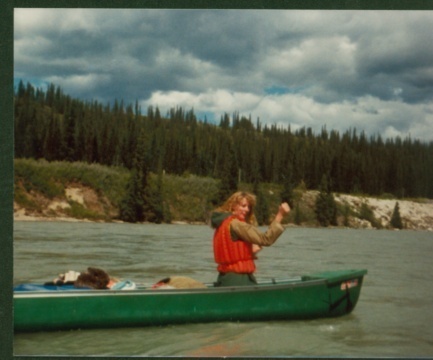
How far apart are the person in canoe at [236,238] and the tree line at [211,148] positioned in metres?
1.44

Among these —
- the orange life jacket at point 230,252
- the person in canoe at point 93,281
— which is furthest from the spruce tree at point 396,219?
the person in canoe at point 93,281

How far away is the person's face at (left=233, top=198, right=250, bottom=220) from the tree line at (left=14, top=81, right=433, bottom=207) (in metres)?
1.44

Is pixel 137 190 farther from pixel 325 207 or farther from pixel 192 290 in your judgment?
pixel 192 290

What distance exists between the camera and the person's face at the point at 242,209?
16.9ft

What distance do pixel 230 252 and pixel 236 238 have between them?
132mm

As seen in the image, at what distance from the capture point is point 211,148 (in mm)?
8148

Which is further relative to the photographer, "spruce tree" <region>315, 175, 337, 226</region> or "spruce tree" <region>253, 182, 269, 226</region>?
"spruce tree" <region>315, 175, 337, 226</region>

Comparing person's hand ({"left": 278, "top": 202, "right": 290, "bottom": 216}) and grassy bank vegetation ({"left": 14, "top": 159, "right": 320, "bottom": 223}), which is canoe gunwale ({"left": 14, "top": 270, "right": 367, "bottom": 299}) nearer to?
person's hand ({"left": 278, "top": 202, "right": 290, "bottom": 216})

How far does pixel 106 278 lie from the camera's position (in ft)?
17.1

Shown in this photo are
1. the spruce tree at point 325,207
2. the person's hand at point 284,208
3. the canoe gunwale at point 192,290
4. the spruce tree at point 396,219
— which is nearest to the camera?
the person's hand at point 284,208

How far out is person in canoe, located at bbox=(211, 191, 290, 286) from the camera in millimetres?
5125

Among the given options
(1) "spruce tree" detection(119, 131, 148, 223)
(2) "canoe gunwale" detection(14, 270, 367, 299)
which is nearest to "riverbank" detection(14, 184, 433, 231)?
(1) "spruce tree" detection(119, 131, 148, 223)

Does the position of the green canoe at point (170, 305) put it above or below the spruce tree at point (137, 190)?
below

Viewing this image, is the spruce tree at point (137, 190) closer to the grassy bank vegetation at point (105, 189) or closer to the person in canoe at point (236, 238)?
the grassy bank vegetation at point (105, 189)
